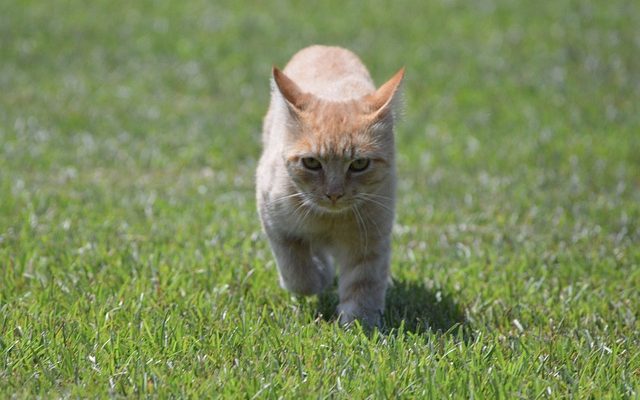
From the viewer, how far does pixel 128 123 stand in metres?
9.50

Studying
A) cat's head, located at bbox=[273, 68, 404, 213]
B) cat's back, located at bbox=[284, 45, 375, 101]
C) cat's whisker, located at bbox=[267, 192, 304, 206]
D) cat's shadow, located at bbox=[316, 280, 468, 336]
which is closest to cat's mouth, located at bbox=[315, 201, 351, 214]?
cat's head, located at bbox=[273, 68, 404, 213]

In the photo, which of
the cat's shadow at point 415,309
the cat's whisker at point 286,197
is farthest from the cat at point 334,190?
the cat's shadow at point 415,309

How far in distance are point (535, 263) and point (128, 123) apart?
5.18 meters

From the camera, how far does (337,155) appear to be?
4430 mm

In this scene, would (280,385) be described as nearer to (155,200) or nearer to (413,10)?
(155,200)

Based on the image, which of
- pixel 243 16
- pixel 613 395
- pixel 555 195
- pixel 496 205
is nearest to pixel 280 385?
pixel 613 395

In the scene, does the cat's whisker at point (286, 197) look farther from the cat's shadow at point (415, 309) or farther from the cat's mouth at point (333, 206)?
the cat's shadow at point (415, 309)

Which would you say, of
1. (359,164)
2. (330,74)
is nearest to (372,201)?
(359,164)

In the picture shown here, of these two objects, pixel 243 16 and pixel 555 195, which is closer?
pixel 555 195

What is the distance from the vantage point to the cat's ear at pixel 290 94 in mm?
4547

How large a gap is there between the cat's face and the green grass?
2.22 feet

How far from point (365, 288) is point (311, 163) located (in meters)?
0.76

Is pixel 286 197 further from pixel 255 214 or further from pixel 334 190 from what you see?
pixel 255 214

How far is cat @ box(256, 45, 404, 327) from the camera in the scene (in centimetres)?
446
